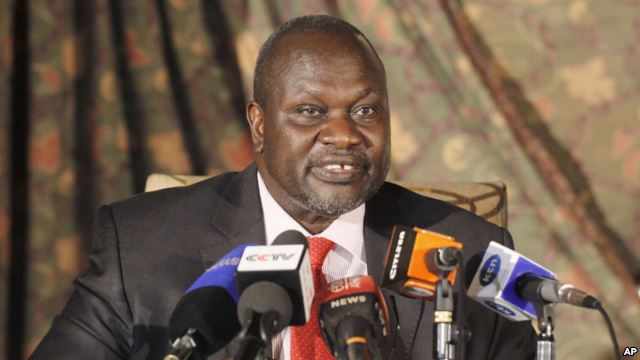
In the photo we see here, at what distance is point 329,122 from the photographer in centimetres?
193

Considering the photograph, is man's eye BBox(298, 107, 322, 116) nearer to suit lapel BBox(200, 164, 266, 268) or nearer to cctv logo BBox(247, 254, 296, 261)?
suit lapel BBox(200, 164, 266, 268)

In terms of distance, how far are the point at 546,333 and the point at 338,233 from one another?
74cm

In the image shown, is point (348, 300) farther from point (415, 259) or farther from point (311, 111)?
point (311, 111)

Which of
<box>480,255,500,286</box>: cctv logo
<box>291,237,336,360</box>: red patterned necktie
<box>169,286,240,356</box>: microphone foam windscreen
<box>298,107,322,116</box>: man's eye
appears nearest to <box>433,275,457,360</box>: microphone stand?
<box>480,255,500,286</box>: cctv logo

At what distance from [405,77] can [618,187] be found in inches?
34.9

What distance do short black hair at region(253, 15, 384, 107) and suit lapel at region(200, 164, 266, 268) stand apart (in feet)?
0.70

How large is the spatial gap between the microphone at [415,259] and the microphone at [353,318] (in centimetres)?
9

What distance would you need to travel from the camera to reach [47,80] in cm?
300

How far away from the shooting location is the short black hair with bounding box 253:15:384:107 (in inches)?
79.3

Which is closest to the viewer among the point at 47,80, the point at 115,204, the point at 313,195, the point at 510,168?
the point at 313,195

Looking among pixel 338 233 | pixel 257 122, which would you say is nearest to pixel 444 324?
pixel 338 233

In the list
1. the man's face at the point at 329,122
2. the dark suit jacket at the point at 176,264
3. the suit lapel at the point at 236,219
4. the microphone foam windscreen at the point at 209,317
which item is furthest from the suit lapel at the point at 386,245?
the microphone foam windscreen at the point at 209,317

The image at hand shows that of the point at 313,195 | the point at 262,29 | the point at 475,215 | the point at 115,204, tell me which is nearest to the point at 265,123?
the point at 313,195

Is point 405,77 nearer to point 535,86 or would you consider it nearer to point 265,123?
point 535,86
